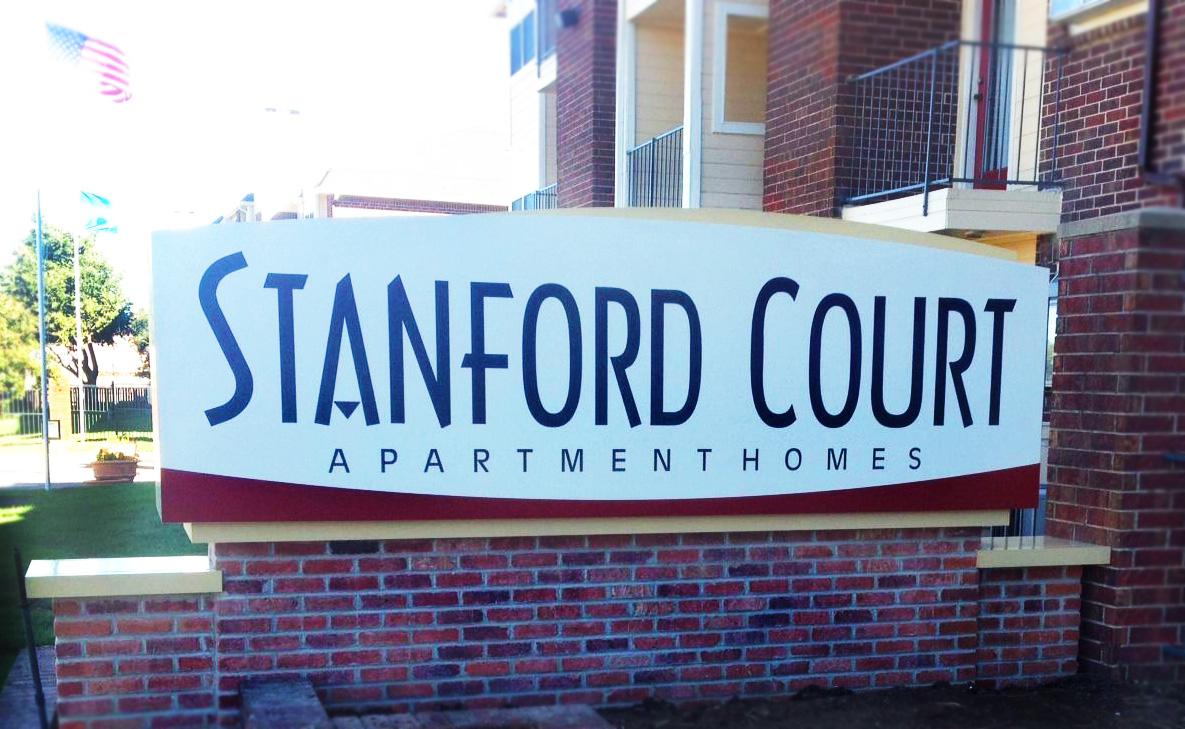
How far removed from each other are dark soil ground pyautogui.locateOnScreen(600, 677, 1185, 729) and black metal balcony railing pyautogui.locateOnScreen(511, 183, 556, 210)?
1.89 metres

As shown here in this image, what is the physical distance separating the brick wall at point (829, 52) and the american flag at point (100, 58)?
3.74 ft

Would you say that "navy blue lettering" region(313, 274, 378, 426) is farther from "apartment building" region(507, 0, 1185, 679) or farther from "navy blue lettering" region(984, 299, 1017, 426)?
A: "navy blue lettering" region(984, 299, 1017, 426)

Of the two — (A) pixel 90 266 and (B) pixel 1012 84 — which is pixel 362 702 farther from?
(B) pixel 1012 84

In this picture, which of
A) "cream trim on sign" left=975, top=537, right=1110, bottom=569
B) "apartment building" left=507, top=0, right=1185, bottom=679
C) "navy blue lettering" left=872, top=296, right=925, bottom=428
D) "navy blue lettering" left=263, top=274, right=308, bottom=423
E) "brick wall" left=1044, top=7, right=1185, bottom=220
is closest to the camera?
"brick wall" left=1044, top=7, right=1185, bottom=220

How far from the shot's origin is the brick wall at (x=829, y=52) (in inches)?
55.4

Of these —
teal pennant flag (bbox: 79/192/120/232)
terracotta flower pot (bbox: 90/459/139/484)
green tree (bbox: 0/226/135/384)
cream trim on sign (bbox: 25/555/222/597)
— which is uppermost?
teal pennant flag (bbox: 79/192/120/232)

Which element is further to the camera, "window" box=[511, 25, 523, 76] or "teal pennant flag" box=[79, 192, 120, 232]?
"window" box=[511, 25, 523, 76]

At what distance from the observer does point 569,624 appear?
353 centimetres

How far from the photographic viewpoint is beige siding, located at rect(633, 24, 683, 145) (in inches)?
103

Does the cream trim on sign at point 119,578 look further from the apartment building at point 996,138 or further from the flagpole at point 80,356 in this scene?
the apartment building at point 996,138

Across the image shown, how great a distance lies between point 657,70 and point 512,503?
152cm

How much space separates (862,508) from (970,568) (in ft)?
1.95

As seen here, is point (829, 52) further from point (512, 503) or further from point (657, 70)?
point (512, 503)

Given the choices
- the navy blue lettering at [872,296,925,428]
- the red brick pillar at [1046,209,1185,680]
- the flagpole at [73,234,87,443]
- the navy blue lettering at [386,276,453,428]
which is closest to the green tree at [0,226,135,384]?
the flagpole at [73,234,87,443]
